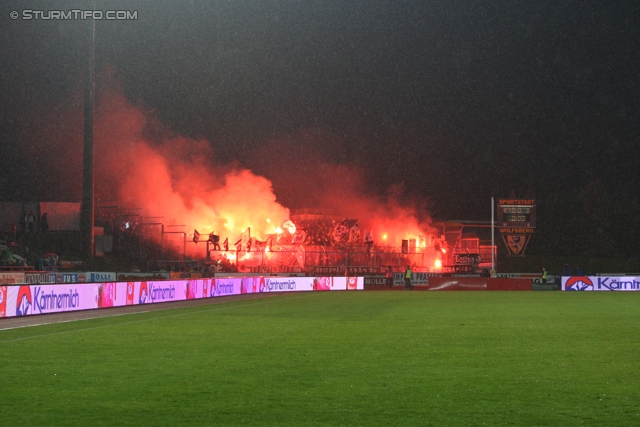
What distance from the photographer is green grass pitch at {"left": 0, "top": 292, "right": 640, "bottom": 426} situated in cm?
853

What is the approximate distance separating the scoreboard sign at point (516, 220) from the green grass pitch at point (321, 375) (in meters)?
41.9

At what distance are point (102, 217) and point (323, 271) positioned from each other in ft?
67.4

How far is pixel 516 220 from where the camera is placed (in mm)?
62344

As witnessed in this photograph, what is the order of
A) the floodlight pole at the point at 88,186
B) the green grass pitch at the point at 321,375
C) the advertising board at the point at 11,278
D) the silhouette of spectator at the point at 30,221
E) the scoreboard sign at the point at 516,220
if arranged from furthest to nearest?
the scoreboard sign at the point at 516,220, the silhouette of spectator at the point at 30,221, the floodlight pole at the point at 88,186, the advertising board at the point at 11,278, the green grass pitch at the point at 321,375

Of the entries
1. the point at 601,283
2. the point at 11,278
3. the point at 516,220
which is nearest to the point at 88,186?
the point at 11,278

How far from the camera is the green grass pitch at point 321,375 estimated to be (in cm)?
853

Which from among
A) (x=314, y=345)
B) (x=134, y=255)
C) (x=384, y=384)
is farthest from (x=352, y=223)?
(x=384, y=384)

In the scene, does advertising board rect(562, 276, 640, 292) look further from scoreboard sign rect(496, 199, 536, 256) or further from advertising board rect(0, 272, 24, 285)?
advertising board rect(0, 272, 24, 285)

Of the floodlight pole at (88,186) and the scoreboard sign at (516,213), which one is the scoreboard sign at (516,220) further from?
the floodlight pole at (88,186)

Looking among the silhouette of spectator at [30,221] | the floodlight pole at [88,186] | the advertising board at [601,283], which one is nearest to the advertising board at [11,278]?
the floodlight pole at [88,186]

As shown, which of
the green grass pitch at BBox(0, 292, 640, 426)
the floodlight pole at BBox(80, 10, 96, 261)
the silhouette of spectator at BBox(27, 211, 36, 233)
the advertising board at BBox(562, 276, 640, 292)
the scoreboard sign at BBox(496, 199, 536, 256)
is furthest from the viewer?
the scoreboard sign at BBox(496, 199, 536, 256)

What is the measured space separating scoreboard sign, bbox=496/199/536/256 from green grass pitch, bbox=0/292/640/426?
137 feet

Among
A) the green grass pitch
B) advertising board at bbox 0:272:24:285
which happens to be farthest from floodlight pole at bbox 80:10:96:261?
the green grass pitch

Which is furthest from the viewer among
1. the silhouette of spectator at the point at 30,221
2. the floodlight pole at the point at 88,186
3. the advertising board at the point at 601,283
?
the silhouette of spectator at the point at 30,221
